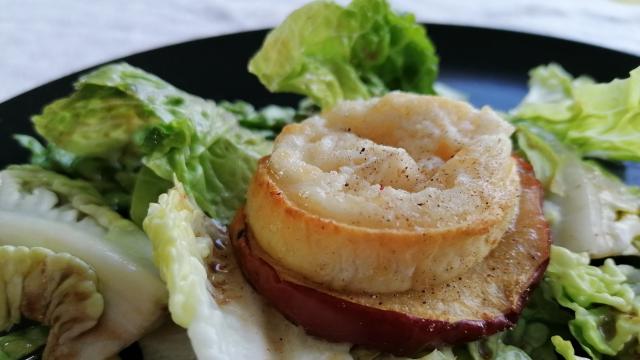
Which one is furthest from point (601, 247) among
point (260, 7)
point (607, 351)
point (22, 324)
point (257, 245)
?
point (260, 7)

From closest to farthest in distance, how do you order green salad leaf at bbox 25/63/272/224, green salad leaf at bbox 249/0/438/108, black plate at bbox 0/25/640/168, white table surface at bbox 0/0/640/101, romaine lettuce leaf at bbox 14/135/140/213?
green salad leaf at bbox 25/63/272/224, romaine lettuce leaf at bbox 14/135/140/213, green salad leaf at bbox 249/0/438/108, black plate at bbox 0/25/640/168, white table surface at bbox 0/0/640/101

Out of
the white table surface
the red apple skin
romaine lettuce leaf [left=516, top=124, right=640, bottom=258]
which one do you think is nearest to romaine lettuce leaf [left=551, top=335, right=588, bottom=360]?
the red apple skin

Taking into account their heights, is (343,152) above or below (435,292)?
above

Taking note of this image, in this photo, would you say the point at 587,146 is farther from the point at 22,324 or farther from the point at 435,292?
the point at 22,324

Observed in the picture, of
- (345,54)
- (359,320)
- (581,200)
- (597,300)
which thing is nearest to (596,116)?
(581,200)

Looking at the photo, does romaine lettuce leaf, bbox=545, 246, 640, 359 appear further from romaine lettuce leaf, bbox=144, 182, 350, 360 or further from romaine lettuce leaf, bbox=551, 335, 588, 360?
romaine lettuce leaf, bbox=144, 182, 350, 360

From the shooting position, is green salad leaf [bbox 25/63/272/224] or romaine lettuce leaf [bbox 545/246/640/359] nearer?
romaine lettuce leaf [bbox 545/246/640/359]

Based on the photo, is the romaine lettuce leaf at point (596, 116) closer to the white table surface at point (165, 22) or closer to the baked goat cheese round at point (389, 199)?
the baked goat cheese round at point (389, 199)

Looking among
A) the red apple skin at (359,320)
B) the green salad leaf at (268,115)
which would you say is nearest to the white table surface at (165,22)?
the green salad leaf at (268,115)

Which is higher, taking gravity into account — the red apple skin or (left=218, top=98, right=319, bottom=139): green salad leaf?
the red apple skin
